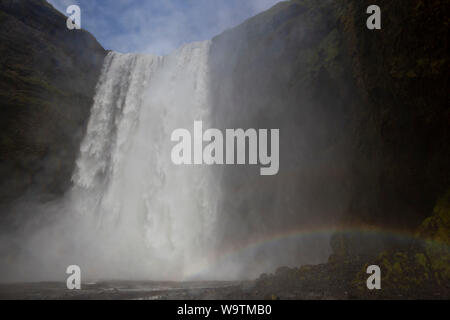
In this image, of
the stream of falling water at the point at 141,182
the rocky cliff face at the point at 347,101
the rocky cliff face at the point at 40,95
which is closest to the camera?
the rocky cliff face at the point at 347,101

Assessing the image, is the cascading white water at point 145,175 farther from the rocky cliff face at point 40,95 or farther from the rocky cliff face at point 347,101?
the rocky cliff face at point 347,101

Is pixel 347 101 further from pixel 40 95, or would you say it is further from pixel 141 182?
pixel 40 95

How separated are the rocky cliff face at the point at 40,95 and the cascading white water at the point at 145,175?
6.02ft

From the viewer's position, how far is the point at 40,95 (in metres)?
25.8

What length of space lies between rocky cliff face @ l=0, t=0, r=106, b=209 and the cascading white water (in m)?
1.83

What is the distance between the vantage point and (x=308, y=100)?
19.3 metres

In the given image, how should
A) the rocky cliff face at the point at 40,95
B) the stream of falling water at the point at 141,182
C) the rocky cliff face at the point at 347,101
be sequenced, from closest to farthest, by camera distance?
1. the rocky cliff face at the point at 347,101
2. the stream of falling water at the point at 141,182
3. the rocky cliff face at the point at 40,95

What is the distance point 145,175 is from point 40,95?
11921mm

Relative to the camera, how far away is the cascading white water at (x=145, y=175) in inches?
928

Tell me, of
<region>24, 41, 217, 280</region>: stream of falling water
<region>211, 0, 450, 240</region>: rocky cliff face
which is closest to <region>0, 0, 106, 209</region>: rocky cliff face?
<region>24, 41, 217, 280</region>: stream of falling water

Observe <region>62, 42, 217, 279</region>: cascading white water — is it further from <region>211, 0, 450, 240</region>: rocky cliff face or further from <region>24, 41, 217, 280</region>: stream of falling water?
<region>211, 0, 450, 240</region>: rocky cliff face

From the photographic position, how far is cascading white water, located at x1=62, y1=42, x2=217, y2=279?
23.6 metres

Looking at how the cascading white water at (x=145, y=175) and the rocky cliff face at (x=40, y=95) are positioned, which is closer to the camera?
the cascading white water at (x=145, y=175)

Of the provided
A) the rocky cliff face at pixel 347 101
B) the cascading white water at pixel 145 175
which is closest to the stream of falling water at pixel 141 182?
the cascading white water at pixel 145 175
